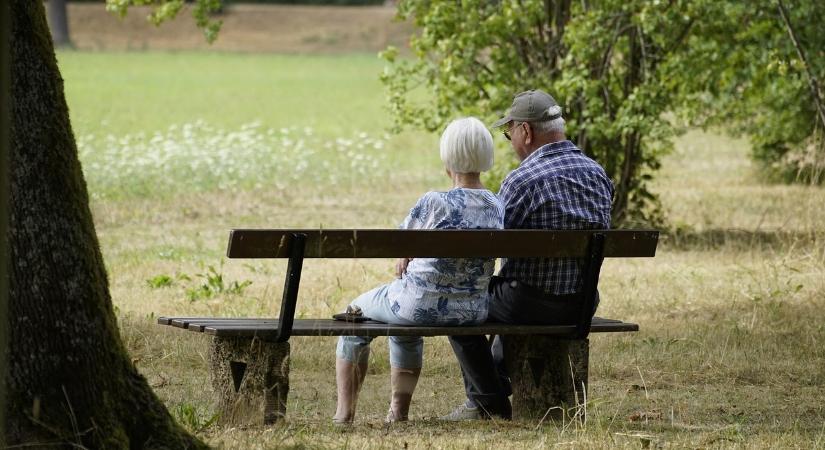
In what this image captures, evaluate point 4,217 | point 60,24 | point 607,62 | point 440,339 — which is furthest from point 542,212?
point 60,24

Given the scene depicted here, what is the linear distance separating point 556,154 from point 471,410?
1216 mm

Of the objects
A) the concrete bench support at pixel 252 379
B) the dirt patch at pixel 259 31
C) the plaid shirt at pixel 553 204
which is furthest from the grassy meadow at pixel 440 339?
the dirt patch at pixel 259 31

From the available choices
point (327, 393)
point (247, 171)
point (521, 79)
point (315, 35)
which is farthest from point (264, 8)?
point (327, 393)

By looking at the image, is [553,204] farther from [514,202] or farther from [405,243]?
[405,243]

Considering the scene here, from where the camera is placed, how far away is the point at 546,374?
617 centimetres

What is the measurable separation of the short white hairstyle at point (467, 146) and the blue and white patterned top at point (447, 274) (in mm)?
116

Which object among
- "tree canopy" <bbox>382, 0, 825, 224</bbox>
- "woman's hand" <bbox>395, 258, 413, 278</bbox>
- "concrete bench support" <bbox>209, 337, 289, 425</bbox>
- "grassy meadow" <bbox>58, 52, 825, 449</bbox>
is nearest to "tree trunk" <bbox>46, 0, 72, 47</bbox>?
"grassy meadow" <bbox>58, 52, 825, 449</bbox>

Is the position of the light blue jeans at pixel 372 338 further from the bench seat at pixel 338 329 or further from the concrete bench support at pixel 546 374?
the concrete bench support at pixel 546 374

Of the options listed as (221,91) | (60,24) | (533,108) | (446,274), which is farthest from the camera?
(60,24)

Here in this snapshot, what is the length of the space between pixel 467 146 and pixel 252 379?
4.28ft

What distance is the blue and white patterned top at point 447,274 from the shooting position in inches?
229

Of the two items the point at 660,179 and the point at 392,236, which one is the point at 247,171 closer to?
the point at 660,179

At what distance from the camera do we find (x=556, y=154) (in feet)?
20.2

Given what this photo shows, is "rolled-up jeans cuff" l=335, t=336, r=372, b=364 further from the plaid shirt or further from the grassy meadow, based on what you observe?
the plaid shirt
